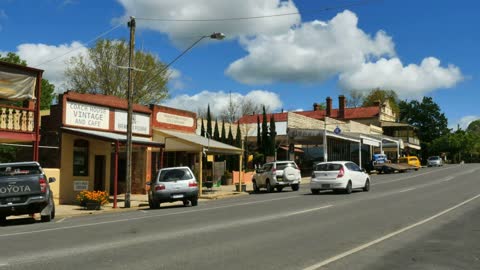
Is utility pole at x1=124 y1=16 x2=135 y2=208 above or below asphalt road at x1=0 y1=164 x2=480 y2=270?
above

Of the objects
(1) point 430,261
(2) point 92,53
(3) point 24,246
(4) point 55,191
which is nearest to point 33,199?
(3) point 24,246

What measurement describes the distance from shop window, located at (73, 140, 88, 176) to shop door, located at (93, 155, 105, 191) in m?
1.27

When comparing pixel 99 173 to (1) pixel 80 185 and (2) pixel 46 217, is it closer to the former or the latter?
(1) pixel 80 185

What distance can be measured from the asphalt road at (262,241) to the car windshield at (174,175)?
455cm

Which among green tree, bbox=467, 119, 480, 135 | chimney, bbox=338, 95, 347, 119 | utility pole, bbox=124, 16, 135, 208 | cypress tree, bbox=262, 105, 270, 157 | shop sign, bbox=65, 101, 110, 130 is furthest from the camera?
green tree, bbox=467, 119, 480, 135

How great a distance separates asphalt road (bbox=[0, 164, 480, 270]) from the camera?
26.5ft

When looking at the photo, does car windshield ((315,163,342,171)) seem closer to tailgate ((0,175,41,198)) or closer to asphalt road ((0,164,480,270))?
asphalt road ((0,164,480,270))

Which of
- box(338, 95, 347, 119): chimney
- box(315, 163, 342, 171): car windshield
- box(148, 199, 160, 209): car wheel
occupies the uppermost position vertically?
box(338, 95, 347, 119): chimney

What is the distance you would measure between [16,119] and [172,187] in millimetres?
6383

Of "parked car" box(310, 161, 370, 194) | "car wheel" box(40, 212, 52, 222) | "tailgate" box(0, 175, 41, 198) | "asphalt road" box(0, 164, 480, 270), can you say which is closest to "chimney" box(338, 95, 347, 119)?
"parked car" box(310, 161, 370, 194)

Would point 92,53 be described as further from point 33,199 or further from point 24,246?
point 24,246

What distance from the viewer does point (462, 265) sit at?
785 cm

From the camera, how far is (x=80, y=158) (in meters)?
24.4

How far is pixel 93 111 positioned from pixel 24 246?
51.4 ft
